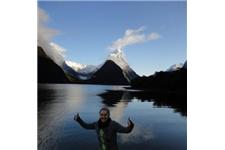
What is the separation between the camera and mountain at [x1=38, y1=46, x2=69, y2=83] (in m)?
4.27

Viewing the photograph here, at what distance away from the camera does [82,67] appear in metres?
4.39

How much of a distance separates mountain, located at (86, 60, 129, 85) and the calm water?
24 cm

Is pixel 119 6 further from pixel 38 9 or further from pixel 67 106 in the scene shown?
pixel 67 106

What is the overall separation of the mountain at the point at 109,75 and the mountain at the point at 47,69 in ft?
1.38

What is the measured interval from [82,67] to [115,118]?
0.77m

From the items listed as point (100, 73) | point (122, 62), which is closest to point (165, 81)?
point (122, 62)

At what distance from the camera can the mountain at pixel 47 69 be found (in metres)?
4.27

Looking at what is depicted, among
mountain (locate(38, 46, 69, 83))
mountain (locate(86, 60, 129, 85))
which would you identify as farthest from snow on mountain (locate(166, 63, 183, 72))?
mountain (locate(38, 46, 69, 83))

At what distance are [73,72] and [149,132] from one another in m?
1.16

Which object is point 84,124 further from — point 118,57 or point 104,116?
point 118,57

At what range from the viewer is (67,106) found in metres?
4.23

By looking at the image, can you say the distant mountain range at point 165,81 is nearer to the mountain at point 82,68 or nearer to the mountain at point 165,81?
the mountain at point 165,81

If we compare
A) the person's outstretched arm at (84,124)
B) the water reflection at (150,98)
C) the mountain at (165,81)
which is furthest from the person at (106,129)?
the mountain at (165,81)
